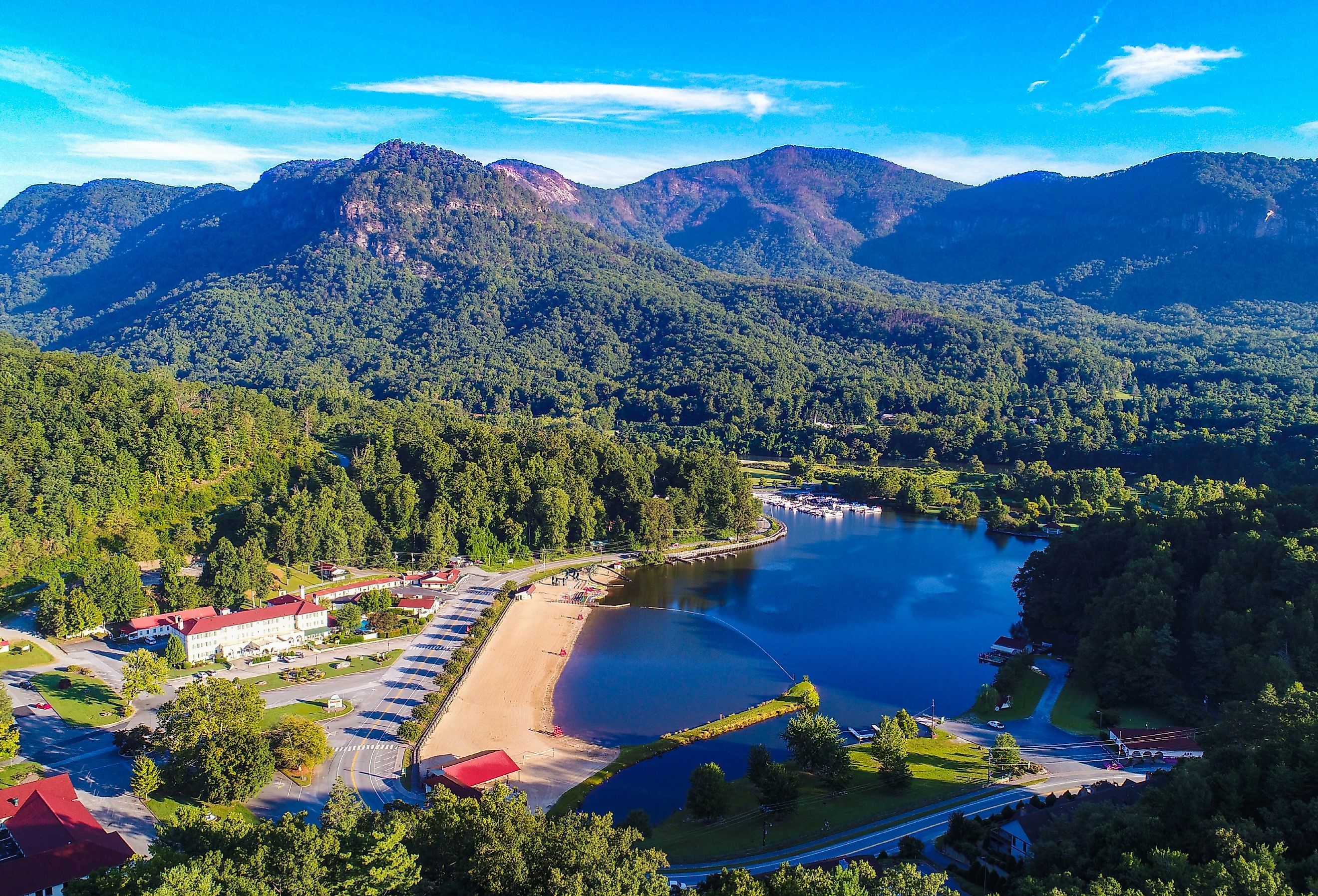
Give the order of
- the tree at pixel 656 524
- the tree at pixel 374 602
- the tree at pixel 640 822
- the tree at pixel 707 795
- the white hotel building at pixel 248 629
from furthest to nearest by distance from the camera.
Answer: the tree at pixel 656 524 → the tree at pixel 374 602 → the white hotel building at pixel 248 629 → the tree at pixel 707 795 → the tree at pixel 640 822

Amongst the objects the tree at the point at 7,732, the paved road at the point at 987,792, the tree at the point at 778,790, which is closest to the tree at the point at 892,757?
the paved road at the point at 987,792

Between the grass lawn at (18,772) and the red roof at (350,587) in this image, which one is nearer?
the grass lawn at (18,772)

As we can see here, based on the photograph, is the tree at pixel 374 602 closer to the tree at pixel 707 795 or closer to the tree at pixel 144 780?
the tree at pixel 144 780

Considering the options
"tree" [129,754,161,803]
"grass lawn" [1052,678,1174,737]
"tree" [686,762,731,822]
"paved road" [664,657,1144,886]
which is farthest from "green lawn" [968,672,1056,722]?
"tree" [129,754,161,803]

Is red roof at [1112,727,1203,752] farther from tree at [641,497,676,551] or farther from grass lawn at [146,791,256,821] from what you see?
tree at [641,497,676,551]

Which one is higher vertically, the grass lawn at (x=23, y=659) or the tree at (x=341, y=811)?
the tree at (x=341, y=811)

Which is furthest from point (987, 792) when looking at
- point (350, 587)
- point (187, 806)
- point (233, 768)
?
point (350, 587)

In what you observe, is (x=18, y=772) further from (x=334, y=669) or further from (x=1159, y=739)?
(x=1159, y=739)
